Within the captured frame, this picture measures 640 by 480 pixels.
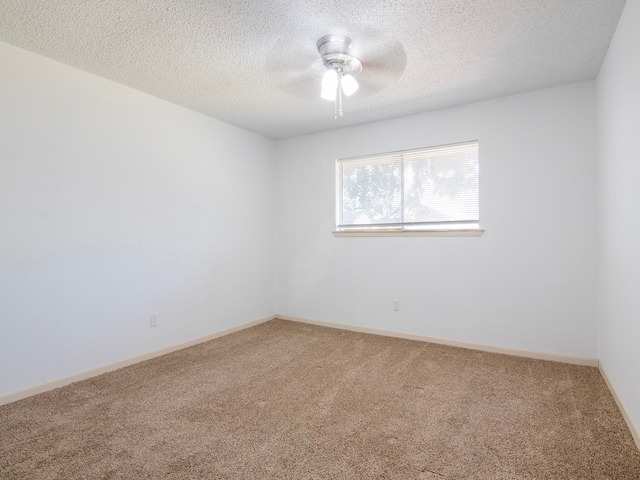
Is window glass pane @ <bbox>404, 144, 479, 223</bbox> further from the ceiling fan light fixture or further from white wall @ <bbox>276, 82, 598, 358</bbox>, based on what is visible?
the ceiling fan light fixture

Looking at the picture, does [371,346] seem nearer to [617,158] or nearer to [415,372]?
[415,372]

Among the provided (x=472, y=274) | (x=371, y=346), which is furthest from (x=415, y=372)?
(x=472, y=274)

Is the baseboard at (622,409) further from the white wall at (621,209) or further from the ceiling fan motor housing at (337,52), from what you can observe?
the ceiling fan motor housing at (337,52)

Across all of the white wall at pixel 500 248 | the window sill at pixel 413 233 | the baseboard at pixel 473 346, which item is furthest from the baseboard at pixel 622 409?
the window sill at pixel 413 233

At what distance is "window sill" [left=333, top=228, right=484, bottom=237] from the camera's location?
3.32 m

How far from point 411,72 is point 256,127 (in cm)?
206

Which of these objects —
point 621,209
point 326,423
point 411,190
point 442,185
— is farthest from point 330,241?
point 621,209

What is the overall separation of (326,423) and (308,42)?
7.92ft

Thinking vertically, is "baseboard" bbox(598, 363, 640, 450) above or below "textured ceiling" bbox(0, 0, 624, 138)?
below

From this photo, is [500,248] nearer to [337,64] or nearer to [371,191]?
[371,191]

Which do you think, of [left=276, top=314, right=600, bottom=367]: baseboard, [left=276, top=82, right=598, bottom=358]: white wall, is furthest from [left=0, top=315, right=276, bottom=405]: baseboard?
[left=276, top=82, right=598, bottom=358]: white wall

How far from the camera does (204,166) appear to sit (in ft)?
12.1

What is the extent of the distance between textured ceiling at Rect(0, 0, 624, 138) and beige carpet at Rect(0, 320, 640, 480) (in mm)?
2392

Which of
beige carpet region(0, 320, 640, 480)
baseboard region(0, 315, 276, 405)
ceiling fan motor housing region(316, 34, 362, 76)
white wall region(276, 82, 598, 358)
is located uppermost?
ceiling fan motor housing region(316, 34, 362, 76)
